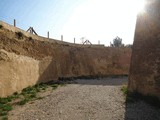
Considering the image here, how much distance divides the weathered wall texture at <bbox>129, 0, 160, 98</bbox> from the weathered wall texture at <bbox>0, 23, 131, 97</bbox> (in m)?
5.62

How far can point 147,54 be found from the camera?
973 cm

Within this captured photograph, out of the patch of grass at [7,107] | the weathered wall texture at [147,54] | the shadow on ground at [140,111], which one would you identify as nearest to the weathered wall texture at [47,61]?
the patch of grass at [7,107]

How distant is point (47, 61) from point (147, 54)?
8.04 m

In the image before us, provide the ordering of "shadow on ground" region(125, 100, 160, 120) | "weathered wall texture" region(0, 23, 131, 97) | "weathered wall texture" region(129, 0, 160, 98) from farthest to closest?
1. "weathered wall texture" region(0, 23, 131, 97)
2. "weathered wall texture" region(129, 0, 160, 98)
3. "shadow on ground" region(125, 100, 160, 120)

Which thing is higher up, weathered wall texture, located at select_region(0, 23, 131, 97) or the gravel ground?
weathered wall texture, located at select_region(0, 23, 131, 97)

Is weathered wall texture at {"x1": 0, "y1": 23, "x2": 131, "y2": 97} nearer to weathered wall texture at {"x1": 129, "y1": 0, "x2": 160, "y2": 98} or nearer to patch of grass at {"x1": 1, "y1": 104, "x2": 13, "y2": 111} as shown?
patch of grass at {"x1": 1, "y1": 104, "x2": 13, "y2": 111}

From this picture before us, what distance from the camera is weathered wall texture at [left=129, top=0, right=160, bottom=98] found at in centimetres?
913

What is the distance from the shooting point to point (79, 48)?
68.6 feet

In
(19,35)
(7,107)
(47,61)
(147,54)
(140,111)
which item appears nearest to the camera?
(140,111)

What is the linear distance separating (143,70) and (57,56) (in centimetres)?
909

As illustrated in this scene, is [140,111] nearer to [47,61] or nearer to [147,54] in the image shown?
[147,54]

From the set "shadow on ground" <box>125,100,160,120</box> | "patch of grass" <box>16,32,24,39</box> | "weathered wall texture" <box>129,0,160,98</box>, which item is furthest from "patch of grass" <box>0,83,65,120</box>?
"weathered wall texture" <box>129,0,160,98</box>

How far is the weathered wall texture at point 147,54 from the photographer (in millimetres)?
9133

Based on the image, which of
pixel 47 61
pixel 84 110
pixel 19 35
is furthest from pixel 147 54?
pixel 47 61
